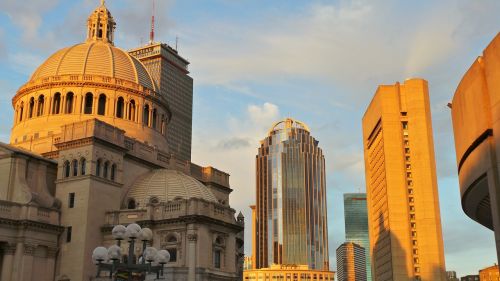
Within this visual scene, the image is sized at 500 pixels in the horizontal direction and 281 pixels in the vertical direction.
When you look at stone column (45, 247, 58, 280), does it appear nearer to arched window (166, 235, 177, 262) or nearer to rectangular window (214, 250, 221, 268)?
arched window (166, 235, 177, 262)

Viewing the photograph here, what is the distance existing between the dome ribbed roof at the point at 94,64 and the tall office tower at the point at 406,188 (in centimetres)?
5787

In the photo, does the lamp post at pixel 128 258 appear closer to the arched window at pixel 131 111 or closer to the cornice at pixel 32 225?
the cornice at pixel 32 225

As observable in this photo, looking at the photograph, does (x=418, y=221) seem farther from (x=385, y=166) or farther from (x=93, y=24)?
(x=93, y=24)

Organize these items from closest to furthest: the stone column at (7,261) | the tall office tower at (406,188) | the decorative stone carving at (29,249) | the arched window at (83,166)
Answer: the stone column at (7,261) < the decorative stone carving at (29,249) < the arched window at (83,166) < the tall office tower at (406,188)

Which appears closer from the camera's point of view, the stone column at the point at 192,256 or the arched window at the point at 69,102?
the stone column at the point at 192,256

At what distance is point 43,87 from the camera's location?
68.9m

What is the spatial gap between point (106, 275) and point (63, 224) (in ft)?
24.3

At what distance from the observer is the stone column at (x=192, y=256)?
52.5 m

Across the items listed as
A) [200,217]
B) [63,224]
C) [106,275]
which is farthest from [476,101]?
[63,224]

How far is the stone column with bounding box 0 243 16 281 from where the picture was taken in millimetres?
51656

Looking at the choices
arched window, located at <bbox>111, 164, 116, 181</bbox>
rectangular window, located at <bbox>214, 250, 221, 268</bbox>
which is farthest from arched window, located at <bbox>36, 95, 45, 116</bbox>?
rectangular window, located at <bbox>214, 250, 221, 268</bbox>

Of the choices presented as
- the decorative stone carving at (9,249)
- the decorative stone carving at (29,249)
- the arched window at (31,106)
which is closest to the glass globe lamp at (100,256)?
the decorative stone carving at (29,249)

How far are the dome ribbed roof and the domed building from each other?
440mm

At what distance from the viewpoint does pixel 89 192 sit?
182 feet
